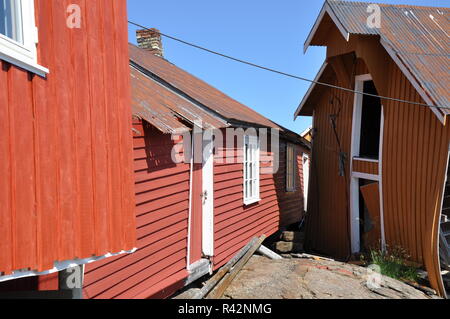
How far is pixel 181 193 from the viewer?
6.76 m

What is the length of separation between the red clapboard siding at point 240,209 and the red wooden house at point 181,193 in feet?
0.07

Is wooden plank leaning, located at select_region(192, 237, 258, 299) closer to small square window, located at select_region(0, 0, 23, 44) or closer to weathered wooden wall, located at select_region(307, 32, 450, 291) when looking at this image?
weathered wooden wall, located at select_region(307, 32, 450, 291)

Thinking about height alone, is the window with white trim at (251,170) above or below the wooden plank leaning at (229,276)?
above

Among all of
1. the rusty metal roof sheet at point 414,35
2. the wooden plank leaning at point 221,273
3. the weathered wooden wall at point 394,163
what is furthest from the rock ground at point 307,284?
the rusty metal roof sheet at point 414,35

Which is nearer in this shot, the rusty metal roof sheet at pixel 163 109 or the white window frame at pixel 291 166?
the rusty metal roof sheet at pixel 163 109

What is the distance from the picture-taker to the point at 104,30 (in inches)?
150

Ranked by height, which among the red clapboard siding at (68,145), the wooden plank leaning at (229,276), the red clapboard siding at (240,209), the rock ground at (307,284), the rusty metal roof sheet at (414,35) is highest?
the rusty metal roof sheet at (414,35)

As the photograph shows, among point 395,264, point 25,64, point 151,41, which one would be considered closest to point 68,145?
point 25,64

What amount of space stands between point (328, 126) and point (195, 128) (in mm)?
6166

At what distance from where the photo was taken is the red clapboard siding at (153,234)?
520 cm

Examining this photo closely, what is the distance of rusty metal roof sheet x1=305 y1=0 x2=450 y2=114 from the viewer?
26.6ft

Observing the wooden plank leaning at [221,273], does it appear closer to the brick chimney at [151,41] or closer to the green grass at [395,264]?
the green grass at [395,264]

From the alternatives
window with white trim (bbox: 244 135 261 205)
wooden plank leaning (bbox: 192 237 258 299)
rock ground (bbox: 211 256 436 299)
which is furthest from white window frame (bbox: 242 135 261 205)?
rock ground (bbox: 211 256 436 299)
